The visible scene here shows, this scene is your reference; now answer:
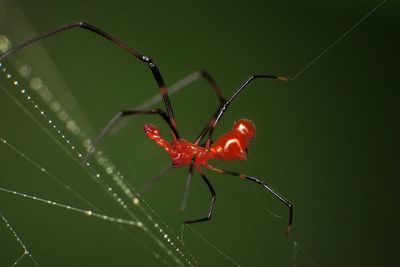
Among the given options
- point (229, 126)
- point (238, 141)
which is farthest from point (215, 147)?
point (229, 126)

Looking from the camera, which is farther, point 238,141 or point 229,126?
point 229,126

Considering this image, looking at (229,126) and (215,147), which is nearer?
(215,147)

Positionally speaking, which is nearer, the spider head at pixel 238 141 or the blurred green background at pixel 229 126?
the spider head at pixel 238 141

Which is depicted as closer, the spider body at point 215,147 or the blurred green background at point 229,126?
the spider body at point 215,147

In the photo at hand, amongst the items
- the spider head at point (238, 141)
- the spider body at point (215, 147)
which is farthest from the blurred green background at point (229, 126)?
the spider head at point (238, 141)

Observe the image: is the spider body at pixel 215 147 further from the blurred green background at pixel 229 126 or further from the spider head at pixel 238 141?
the blurred green background at pixel 229 126

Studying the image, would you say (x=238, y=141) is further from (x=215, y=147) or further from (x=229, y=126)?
(x=229, y=126)
